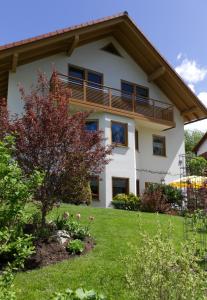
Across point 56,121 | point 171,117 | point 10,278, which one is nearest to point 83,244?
point 56,121

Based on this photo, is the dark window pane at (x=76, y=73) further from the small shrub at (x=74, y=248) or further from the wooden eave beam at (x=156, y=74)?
the small shrub at (x=74, y=248)

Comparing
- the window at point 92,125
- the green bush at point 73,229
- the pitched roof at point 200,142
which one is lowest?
the green bush at point 73,229

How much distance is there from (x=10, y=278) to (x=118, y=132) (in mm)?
18705

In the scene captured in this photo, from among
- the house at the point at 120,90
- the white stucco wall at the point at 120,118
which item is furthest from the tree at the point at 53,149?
the white stucco wall at the point at 120,118

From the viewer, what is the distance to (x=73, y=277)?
7.41 m

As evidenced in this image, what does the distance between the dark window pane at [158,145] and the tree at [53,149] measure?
55.1 feet

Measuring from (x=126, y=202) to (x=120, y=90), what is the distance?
670cm

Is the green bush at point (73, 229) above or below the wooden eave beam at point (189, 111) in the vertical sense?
below

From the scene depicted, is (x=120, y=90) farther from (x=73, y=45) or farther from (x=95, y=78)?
(x=73, y=45)

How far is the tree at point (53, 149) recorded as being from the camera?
9234mm

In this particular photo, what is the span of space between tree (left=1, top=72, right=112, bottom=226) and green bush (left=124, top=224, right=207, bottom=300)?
4.51 meters

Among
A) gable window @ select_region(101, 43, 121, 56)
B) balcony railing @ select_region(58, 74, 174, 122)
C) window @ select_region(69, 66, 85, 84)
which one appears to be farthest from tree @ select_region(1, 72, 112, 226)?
gable window @ select_region(101, 43, 121, 56)

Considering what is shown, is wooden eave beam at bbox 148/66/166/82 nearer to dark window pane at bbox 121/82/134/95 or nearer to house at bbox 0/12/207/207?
house at bbox 0/12/207/207

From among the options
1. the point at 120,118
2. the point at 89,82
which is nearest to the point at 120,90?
the point at 120,118
